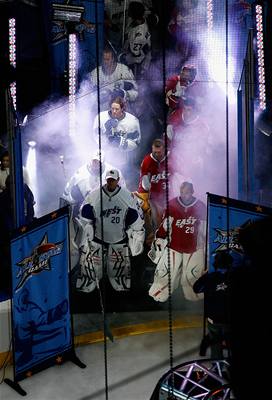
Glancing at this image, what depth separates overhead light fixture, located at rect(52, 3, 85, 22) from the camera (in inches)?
236

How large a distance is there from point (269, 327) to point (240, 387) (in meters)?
0.09

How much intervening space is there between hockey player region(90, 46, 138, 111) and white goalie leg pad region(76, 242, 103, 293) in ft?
5.20

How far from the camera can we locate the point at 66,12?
6043mm

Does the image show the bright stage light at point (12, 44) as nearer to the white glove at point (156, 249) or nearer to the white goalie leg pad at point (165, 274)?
the white glove at point (156, 249)

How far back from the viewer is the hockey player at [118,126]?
22.3 feet

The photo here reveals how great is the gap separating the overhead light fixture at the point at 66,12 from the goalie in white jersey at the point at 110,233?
5.68ft

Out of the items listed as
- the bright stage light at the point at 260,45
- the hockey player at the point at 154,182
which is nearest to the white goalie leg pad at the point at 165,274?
the hockey player at the point at 154,182

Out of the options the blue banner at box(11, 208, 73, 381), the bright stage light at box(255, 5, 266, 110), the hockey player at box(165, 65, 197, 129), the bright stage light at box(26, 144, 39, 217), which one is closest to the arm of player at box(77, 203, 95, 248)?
the bright stage light at box(26, 144, 39, 217)

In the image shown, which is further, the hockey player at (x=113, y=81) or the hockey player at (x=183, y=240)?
the hockey player at (x=183, y=240)

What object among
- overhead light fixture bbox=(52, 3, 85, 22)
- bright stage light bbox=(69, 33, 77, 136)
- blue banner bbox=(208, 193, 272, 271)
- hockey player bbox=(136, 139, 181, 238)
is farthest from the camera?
hockey player bbox=(136, 139, 181, 238)

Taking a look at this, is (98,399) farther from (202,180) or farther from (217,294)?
(202,180)

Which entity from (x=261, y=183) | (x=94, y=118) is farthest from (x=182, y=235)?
(x=94, y=118)

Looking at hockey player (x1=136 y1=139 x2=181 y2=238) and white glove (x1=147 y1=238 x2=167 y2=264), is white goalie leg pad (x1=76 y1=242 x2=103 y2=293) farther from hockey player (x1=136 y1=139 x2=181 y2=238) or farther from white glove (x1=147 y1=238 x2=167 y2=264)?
hockey player (x1=136 y1=139 x2=181 y2=238)

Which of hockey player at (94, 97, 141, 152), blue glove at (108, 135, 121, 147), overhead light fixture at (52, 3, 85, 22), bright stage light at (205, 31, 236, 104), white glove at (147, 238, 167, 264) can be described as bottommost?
white glove at (147, 238, 167, 264)
